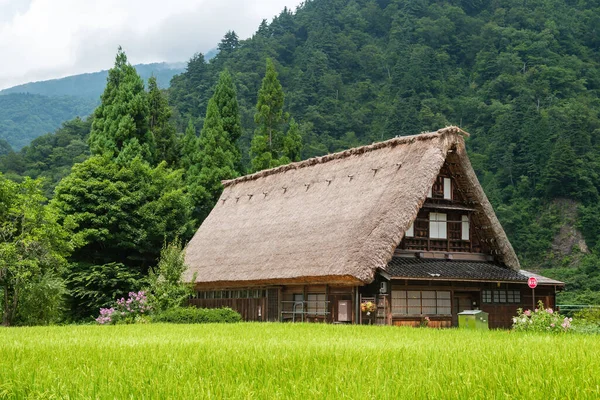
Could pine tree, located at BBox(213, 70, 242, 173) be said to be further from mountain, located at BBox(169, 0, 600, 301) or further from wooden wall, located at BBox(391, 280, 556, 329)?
wooden wall, located at BBox(391, 280, 556, 329)

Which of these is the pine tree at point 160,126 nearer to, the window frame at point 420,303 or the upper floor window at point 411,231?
the upper floor window at point 411,231

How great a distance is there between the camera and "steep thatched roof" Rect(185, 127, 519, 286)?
2066cm

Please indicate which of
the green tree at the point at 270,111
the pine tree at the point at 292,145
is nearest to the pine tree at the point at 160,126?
the green tree at the point at 270,111

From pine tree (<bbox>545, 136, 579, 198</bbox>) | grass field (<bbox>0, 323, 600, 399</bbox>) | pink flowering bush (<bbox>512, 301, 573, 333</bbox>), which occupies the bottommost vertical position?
pink flowering bush (<bbox>512, 301, 573, 333</bbox>)

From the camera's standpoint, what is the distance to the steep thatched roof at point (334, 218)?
20656mm

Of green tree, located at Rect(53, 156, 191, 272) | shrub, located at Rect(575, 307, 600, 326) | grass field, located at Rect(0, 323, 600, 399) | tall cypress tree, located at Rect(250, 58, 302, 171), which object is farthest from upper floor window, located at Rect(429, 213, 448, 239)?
grass field, located at Rect(0, 323, 600, 399)

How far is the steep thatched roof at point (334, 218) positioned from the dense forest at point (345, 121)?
2526 mm

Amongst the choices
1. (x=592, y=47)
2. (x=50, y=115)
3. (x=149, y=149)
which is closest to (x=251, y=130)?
(x=149, y=149)

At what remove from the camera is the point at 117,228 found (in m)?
29.0

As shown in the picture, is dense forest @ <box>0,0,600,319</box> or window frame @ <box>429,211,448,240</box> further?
dense forest @ <box>0,0,600,319</box>

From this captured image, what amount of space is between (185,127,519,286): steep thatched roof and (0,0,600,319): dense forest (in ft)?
8.29

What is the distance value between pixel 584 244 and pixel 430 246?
82.4ft

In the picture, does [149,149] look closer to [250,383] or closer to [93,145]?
[93,145]

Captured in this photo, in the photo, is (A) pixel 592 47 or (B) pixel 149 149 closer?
(B) pixel 149 149
